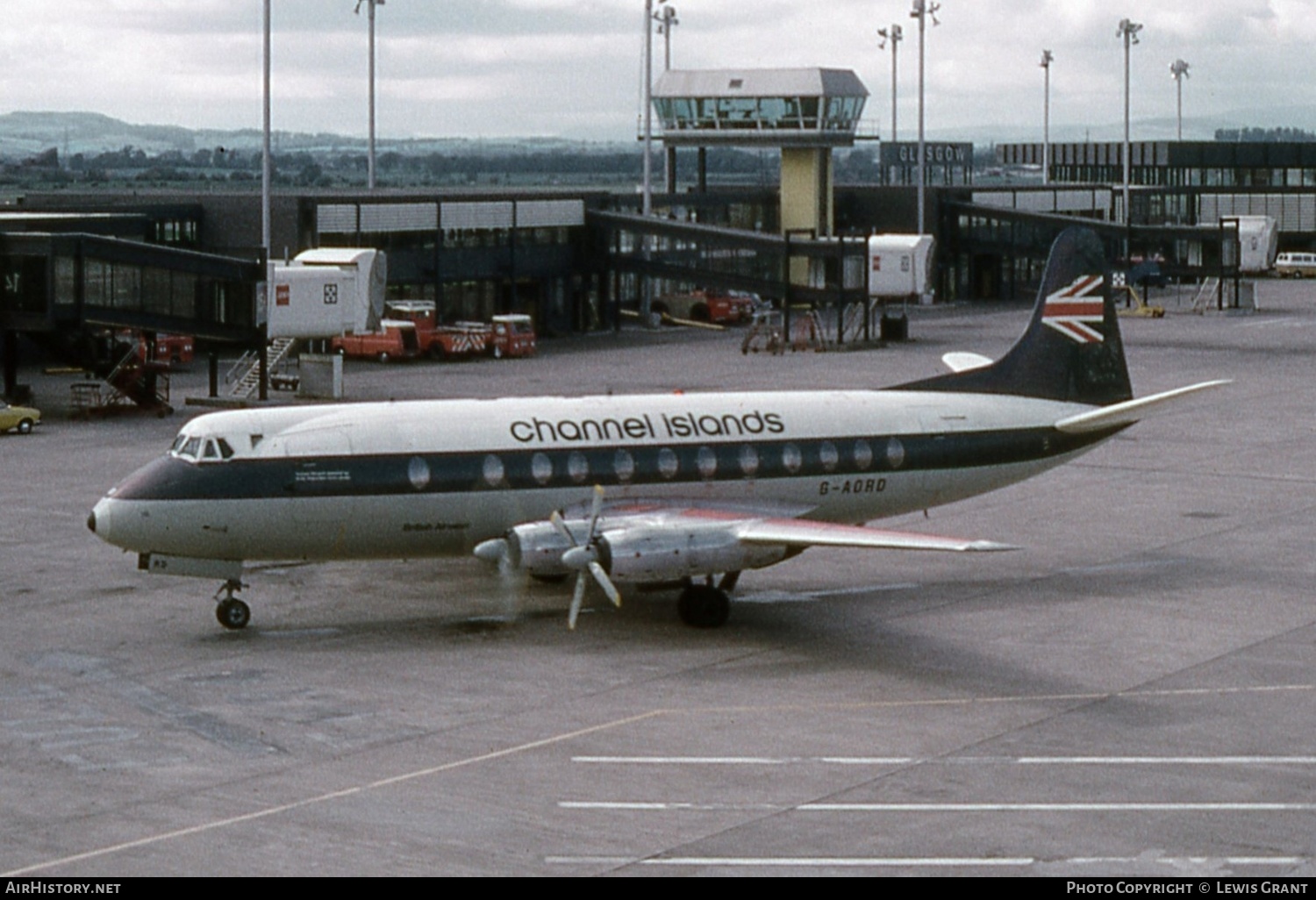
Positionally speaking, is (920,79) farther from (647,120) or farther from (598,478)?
(598,478)

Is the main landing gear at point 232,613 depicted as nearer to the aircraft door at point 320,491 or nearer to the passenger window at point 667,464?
the aircraft door at point 320,491

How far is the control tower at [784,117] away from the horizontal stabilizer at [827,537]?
303 feet

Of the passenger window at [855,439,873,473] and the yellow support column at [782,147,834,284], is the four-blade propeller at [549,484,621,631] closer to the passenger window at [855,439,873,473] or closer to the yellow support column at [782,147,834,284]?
the passenger window at [855,439,873,473]

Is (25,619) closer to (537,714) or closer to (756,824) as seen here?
(537,714)

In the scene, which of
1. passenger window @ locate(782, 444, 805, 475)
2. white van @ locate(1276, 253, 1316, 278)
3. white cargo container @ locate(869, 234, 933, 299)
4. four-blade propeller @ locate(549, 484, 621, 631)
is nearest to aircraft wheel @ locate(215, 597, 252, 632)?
four-blade propeller @ locate(549, 484, 621, 631)

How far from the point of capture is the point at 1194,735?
3112 centimetres

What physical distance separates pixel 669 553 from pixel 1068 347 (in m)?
13.8

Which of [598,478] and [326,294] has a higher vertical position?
[326,294]

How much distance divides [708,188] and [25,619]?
340ft

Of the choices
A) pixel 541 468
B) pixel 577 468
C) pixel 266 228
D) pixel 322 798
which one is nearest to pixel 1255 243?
pixel 266 228

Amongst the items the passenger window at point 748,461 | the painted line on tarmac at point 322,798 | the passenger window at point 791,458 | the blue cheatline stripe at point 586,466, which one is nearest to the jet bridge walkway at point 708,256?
the blue cheatline stripe at point 586,466

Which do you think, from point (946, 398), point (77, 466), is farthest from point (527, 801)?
point (77, 466)

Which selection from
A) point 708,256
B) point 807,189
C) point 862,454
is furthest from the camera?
point 807,189

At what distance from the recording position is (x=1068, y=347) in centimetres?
4612
